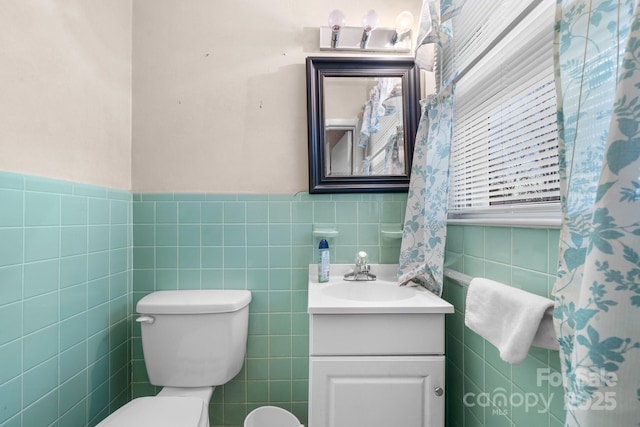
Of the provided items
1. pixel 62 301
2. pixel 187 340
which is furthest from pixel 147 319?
pixel 62 301

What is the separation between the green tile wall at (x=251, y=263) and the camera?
1492 mm

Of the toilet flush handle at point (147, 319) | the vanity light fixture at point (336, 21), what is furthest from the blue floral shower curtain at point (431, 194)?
the toilet flush handle at point (147, 319)

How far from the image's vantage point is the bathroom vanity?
104 cm

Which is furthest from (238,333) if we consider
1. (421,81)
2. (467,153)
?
(421,81)

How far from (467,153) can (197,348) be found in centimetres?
143

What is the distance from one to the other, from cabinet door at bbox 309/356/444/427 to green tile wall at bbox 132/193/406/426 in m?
0.48

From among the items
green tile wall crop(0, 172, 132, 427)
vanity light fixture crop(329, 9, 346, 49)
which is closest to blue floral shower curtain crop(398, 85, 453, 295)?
vanity light fixture crop(329, 9, 346, 49)

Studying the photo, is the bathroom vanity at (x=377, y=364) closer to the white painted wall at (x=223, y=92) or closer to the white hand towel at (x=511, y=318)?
the white hand towel at (x=511, y=318)

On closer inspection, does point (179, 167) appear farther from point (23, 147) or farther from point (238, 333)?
A: point (238, 333)

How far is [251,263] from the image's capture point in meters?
1.50

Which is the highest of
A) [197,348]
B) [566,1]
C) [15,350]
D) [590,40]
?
[566,1]

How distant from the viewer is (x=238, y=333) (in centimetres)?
134

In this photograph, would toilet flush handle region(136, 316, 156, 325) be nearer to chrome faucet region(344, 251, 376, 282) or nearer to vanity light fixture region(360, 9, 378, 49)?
chrome faucet region(344, 251, 376, 282)

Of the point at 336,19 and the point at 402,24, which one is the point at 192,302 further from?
the point at 402,24
